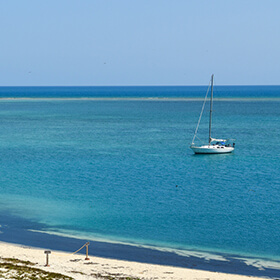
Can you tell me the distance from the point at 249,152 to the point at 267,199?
28165 mm

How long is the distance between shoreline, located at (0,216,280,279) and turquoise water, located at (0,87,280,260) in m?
1.44

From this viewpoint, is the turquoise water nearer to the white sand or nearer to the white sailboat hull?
the white sailboat hull

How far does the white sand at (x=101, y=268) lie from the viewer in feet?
89.4

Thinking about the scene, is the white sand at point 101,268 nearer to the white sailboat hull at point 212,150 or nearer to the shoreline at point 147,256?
the shoreline at point 147,256

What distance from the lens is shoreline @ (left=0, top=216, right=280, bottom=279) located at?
29391 mm

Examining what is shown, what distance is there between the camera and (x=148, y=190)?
160 ft

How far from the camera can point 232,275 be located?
92.0 feet

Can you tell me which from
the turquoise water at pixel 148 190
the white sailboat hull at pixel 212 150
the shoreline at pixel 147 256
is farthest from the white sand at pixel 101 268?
the white sailboat hull at pixel 212 150

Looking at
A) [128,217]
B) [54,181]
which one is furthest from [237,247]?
[54,181]

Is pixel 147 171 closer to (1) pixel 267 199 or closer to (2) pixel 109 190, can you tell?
(2) pixel 109 190

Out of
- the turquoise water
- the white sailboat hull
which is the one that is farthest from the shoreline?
the white sailboat hull

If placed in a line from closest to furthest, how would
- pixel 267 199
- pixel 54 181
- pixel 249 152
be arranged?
1. pixel 267 199
2. pixel 54 181
3. pixel 249 152

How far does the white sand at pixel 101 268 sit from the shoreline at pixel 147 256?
0.17 metres

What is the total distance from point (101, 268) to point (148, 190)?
20.7 m
